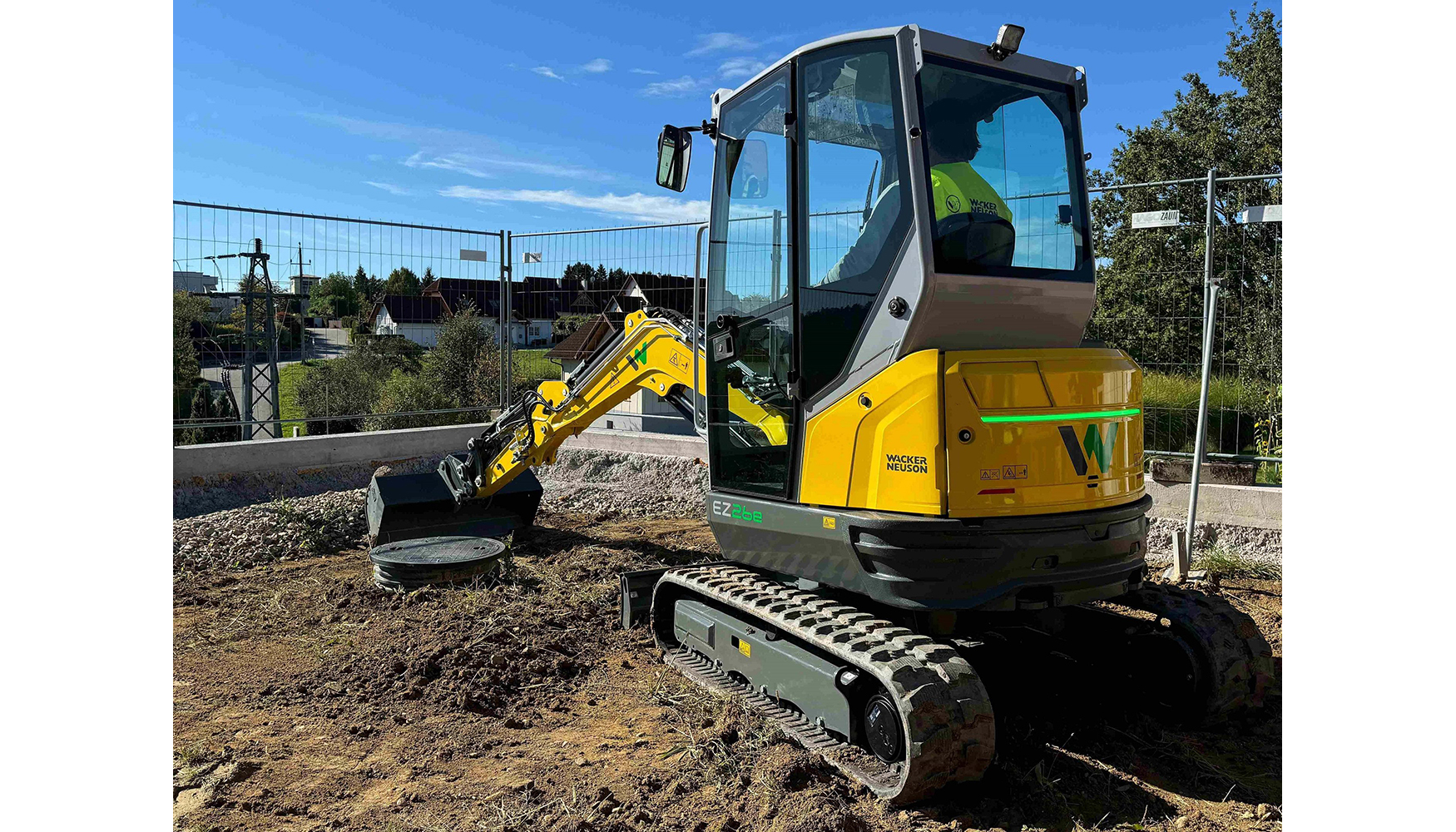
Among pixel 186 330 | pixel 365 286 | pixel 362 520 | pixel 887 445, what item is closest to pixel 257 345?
pixel 186 330

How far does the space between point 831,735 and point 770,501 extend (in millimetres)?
1152

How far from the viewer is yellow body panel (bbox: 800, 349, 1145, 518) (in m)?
3.86

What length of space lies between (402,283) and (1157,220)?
968 centimetres

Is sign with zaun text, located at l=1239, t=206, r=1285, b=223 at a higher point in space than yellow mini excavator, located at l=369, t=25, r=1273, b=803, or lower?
higher

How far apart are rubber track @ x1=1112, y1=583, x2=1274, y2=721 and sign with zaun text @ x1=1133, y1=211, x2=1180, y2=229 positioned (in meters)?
3.20

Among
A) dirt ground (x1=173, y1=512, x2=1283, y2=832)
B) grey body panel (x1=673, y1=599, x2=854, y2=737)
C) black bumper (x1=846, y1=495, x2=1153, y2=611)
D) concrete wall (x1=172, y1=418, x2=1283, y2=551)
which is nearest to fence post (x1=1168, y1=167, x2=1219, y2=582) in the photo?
dirt ground (x1=173, y1=512, x2=1283, y2=832)

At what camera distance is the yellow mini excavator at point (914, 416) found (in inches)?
154

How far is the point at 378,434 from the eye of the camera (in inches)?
437

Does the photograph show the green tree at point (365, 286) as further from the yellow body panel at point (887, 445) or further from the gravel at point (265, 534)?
the yellow body panel at point (887, 445)

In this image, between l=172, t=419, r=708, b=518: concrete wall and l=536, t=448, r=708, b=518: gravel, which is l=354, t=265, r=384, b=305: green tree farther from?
l=536, t=448, r=708, b=518: gravel

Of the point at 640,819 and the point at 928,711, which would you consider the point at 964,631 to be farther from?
the point at 640,819

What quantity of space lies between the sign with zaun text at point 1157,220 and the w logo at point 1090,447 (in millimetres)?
3354

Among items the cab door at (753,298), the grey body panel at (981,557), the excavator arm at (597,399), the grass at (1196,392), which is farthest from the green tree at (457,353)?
the grey body panel at (981,557)

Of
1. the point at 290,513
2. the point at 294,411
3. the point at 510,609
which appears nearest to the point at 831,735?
the point at 510,609
